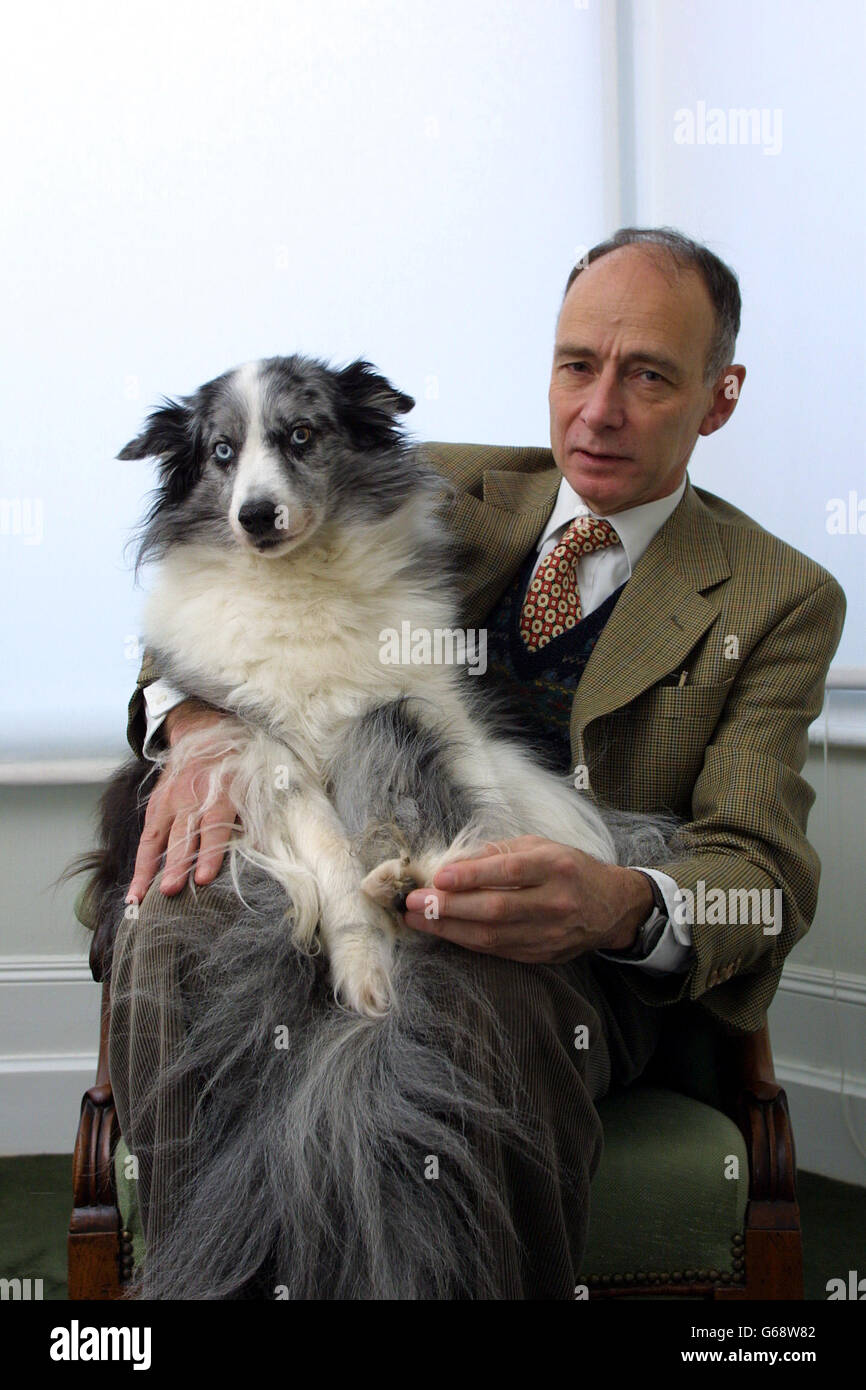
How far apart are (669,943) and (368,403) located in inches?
37.1

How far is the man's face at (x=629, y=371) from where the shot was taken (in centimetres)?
188

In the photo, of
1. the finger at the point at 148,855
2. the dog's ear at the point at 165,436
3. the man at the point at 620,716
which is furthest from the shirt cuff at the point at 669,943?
the dog's ear at the point at 165,436

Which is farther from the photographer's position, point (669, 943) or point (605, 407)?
point (605, 407)

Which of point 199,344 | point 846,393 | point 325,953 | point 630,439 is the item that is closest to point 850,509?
point 846,393

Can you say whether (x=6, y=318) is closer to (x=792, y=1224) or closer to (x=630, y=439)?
(x=630, y=439)

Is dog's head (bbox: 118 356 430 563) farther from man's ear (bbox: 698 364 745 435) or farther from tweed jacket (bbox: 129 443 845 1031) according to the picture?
man's ear (bbox: 698 364 745 435)

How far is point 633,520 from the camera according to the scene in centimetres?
197

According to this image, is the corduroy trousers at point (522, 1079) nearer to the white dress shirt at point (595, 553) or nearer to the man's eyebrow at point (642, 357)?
the white dress shirt at point (595, 553)

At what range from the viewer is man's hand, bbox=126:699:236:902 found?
Result: 152 cm

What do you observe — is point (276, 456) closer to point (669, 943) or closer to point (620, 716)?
point (620, 716)

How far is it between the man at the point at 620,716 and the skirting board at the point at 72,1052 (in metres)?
1.04

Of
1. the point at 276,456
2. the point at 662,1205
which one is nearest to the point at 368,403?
the point at 276,456

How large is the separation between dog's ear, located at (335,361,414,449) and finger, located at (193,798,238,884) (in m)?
0.64
